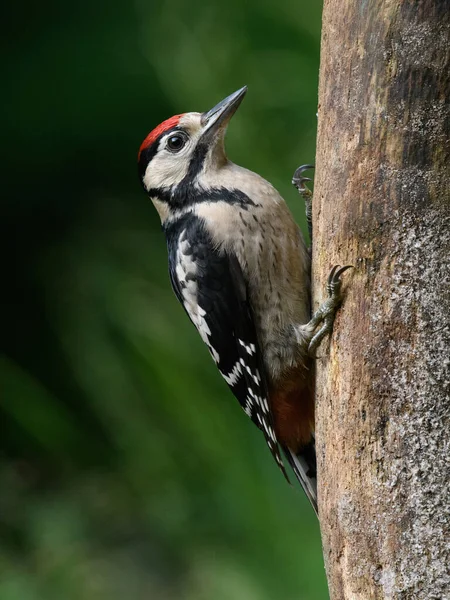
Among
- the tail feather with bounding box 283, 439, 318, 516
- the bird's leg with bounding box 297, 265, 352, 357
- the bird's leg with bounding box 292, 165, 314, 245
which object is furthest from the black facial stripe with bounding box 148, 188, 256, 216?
the tail feather with bounding box 283, 439, 318, 516

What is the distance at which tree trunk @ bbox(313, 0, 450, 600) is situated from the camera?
1547 mm

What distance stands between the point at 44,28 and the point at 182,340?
1.56 meters

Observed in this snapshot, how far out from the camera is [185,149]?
7.94 ft

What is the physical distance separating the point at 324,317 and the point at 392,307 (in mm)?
255

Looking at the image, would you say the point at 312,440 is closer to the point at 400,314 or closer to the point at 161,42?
the point at 400,314

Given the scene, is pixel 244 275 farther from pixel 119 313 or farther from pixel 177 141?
pixel 119 313

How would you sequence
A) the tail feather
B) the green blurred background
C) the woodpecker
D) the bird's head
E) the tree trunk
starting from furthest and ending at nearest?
the green blurred background, the bird's head, the tail feather, the woodpecker, the tree trunk

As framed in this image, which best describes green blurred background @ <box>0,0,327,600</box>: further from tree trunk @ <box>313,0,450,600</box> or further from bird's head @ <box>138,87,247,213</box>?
tree trunk @ <box>313,0,450,600</box>

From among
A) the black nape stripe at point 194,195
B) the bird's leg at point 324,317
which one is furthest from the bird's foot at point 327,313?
the black nape stripe at point 194,195

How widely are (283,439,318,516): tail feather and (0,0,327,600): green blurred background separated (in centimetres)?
81

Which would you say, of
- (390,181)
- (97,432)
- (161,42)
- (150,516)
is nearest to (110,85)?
(161,42)

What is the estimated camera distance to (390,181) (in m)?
1.62

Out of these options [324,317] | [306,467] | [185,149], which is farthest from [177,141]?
[306,467]

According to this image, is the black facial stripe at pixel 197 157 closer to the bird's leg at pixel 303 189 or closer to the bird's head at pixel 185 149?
the bird's head at pixel 185 149
